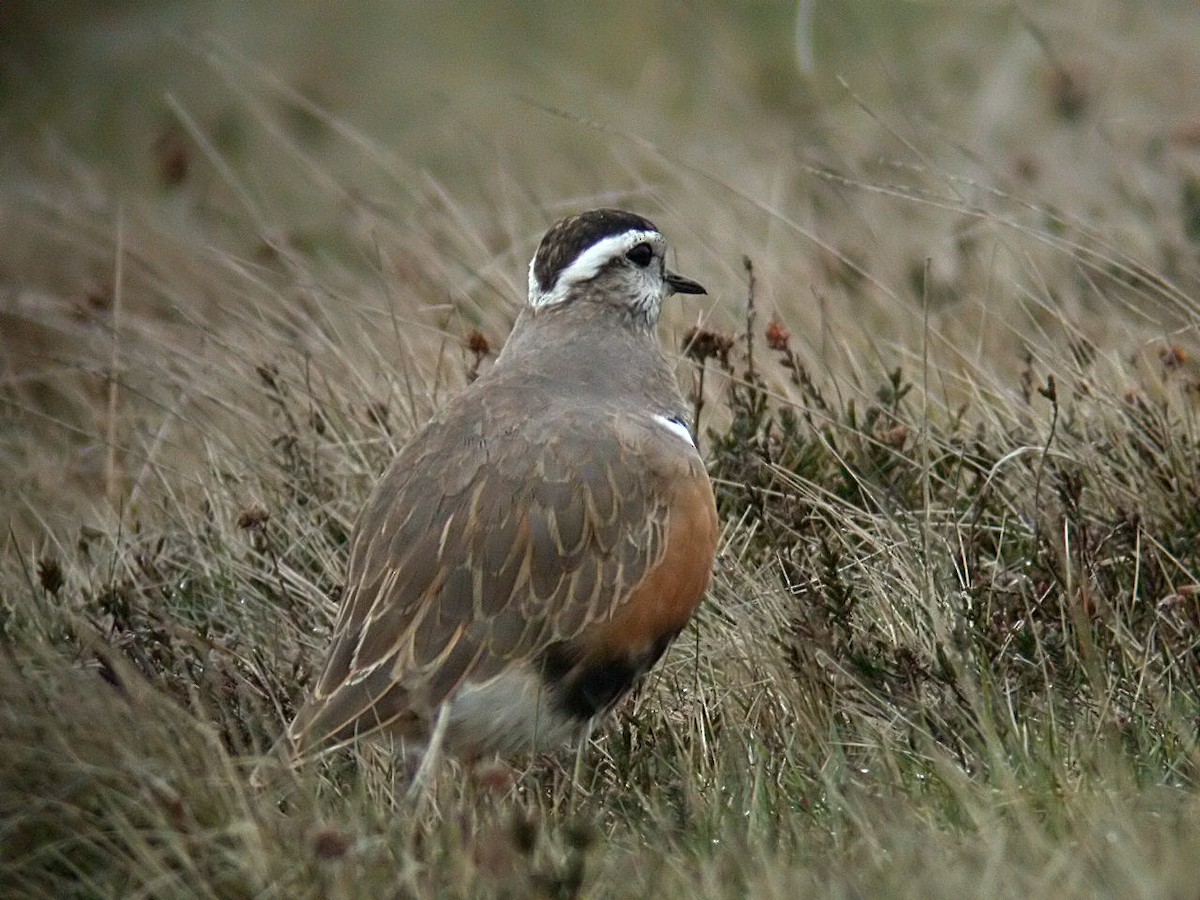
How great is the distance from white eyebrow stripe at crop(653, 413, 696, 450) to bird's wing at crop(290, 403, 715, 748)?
0.20 metres

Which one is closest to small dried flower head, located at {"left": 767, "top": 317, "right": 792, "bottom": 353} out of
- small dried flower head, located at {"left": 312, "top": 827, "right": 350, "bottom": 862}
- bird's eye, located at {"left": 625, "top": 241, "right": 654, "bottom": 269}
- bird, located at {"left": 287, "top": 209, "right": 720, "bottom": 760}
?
bird's eye, located at {"left": 625, "top": 241, "right": 654, "bottom": 269}

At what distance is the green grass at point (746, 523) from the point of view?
426 centimetres

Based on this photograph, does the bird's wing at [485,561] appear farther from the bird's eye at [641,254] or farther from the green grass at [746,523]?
the bird's eye at [641,254]

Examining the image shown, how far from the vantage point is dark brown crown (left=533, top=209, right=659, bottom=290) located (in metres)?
5.79

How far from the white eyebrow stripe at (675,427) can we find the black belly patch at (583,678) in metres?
0.71

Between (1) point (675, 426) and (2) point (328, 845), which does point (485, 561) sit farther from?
(2) point (328, 845)

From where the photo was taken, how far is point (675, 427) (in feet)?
17.8

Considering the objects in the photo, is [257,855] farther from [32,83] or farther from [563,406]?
[32,83]

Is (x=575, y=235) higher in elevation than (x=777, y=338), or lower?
higher

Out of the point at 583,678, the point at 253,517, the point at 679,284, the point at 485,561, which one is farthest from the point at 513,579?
the point at 679,284

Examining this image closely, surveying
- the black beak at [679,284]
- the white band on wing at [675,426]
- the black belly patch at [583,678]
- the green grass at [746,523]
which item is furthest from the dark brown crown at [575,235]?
the black belly patch at [583,678]

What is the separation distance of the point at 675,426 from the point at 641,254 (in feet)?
2.30

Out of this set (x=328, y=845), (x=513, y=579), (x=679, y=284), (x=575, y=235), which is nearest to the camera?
(x=328, y=845)

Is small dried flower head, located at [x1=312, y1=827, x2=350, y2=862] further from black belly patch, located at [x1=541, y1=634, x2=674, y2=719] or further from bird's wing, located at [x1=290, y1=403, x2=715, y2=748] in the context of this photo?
black belly patch, located at [x1=541, y1=634, x2=674, y2=719]
